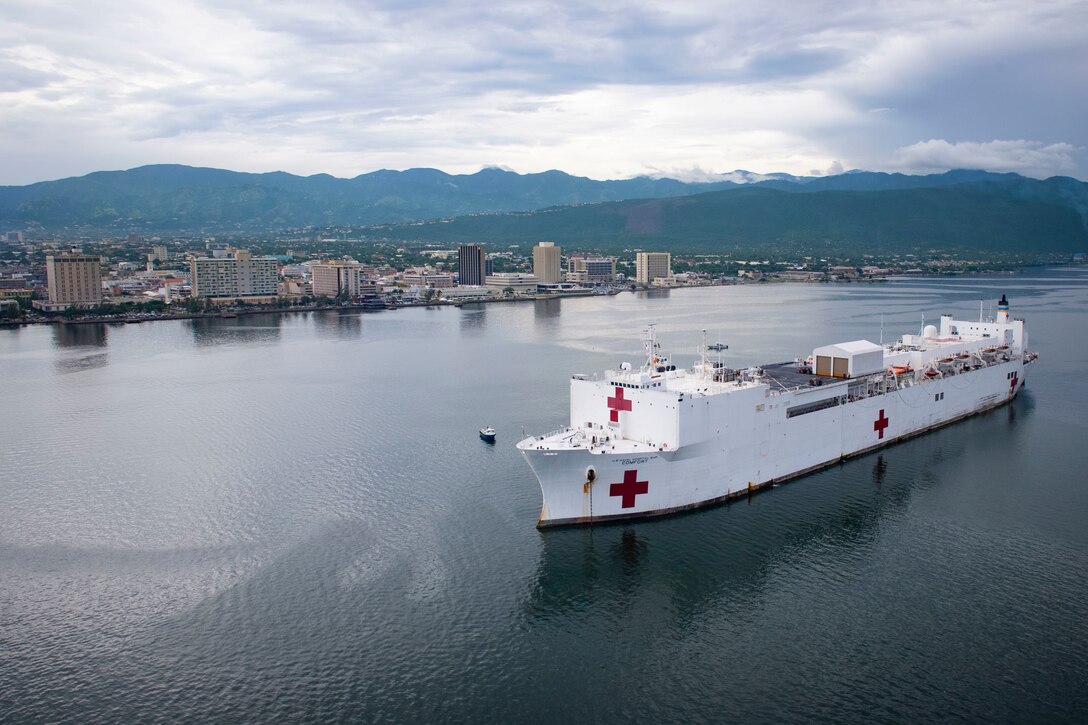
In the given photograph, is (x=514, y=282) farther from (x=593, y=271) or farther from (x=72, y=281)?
(x=72, y=281)

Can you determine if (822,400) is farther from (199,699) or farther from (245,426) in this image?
(245,426)

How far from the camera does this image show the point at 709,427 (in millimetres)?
10352

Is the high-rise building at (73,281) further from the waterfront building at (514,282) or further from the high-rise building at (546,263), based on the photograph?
the high-rise building at (546,263)

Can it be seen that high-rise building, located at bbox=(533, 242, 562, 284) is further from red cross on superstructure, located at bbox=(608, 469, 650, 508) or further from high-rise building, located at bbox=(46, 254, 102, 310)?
red cross on superstructure, located at bbox=(608, 469, 650, 508)

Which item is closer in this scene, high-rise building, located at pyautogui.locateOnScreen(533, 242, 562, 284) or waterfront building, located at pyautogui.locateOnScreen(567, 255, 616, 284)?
high-rise building, located at pyautogui.locateOnScreen(533, 242, 562, 284)

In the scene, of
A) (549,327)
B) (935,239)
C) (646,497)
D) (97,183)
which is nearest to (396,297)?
(549,327)

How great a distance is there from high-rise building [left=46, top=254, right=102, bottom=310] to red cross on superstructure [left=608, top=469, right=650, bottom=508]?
40.9 metres

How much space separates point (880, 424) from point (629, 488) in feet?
20.3

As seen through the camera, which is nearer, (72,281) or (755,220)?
(72,281)

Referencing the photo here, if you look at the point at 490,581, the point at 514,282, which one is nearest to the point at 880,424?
the point at 490,581

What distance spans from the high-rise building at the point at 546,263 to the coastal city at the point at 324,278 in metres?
0.08

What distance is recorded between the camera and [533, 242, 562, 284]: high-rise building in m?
59.4

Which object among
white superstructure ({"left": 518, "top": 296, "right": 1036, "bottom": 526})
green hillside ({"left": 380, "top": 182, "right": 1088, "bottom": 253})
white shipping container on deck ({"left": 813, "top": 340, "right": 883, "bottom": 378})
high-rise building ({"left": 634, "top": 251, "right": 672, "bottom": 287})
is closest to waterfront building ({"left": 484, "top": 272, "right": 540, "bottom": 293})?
high-rise building ({"left": 634, "top": 251, "right": 672, "bottom": 287})

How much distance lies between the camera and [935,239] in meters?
123
